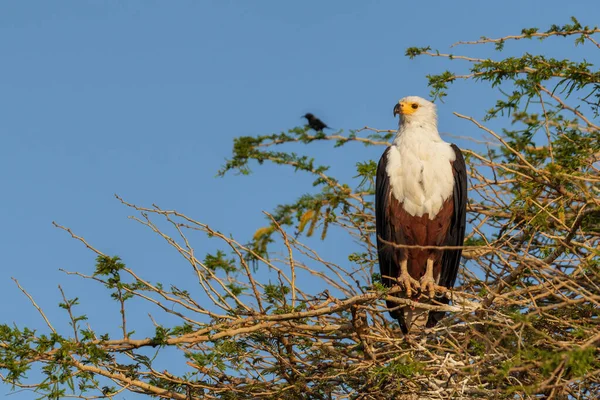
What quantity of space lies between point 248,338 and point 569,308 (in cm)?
218

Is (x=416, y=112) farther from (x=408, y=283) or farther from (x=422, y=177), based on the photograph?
(x=408, y=283)

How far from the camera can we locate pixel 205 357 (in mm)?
5609

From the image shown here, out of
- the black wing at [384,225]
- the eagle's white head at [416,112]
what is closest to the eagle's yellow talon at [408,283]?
the black wing at [384,225]

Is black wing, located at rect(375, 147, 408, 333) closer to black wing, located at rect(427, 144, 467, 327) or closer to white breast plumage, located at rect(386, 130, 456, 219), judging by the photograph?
white breast plumage, located at rect(386, 130, 456, 219)

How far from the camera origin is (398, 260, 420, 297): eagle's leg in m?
6.57

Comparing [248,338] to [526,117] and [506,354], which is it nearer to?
[506,354]

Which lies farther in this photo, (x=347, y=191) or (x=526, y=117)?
(x=526, y=117)

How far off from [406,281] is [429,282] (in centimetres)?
23

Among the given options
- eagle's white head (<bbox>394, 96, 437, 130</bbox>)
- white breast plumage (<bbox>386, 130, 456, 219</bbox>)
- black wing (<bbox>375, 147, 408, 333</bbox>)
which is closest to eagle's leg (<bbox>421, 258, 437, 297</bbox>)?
black wing (<bbox>375, 147, 408, 333</bbox>)

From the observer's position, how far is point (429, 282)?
22.2 ft

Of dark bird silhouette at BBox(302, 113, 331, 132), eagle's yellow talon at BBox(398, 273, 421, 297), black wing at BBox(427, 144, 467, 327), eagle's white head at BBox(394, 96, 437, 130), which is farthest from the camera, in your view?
dark bird silhouette at BBox(302, 113, 331, 132)

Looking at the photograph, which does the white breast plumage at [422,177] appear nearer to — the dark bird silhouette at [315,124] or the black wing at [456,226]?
the black wing at [456,226]

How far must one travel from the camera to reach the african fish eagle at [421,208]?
665cm

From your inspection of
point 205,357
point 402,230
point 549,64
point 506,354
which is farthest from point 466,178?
point 205,357
